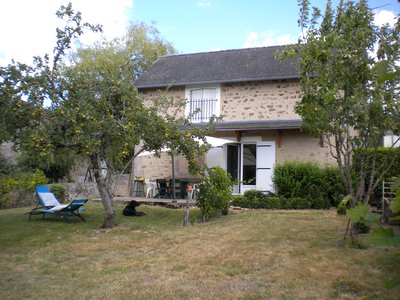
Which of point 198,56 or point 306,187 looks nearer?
point 306,187

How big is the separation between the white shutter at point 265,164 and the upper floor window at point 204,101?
2462 mm

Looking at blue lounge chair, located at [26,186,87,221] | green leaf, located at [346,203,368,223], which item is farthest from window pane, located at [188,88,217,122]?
green leaf, located at [346,203,368,223]

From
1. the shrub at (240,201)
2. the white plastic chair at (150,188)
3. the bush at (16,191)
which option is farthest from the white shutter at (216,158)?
the bush at (16,191)

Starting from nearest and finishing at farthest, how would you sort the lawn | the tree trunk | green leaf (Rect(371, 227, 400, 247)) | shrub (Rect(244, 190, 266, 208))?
green leaf (Rect(371, 227, 400, 247))
the lawn
the tree trunk
shrub (Rect(244, 190, 266, 208))

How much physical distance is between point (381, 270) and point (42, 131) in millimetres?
6735

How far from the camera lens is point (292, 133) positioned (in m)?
14.8

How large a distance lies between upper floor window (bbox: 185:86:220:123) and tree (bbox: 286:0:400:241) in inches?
363

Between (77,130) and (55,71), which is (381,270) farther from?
(55,71)

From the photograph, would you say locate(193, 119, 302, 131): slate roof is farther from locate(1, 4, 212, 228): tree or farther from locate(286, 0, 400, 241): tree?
locate(286, 0, 400, 241): tree

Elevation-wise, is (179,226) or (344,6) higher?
(344,6)

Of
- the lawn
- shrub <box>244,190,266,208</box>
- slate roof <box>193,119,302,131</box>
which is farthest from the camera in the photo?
slate roof <box>193,119,302,131</box>

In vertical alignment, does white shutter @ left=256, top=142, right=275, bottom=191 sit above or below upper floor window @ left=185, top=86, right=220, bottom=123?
below

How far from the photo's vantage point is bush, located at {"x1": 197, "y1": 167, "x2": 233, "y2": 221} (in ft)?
34.7

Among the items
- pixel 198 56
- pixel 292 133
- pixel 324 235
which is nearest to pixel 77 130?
pixel 324 235
